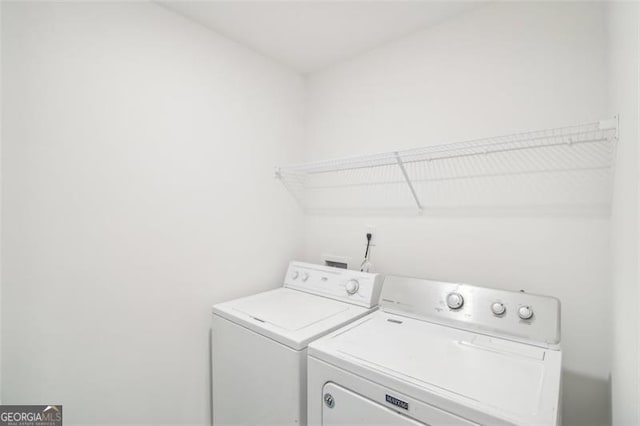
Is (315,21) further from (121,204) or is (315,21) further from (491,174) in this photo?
(121,204)

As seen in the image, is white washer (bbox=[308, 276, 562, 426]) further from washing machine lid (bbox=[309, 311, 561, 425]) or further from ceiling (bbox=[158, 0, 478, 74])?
ceiling (bbox=[158, 0, 478, 74])

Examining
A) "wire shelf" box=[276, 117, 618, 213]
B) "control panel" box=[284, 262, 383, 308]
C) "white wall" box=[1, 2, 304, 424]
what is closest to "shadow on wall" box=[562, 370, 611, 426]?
"wire shelf" box=[276, 117, 618, 213]

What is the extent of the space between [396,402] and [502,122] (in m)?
1.45

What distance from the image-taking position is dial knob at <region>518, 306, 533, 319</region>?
1203 millimetres

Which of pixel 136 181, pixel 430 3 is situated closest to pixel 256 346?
pixel 136 181

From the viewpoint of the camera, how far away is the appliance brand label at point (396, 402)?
906mm

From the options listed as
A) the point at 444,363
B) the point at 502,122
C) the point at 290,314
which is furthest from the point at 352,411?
the point at 502,122

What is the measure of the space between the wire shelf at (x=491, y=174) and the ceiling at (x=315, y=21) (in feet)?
2.75

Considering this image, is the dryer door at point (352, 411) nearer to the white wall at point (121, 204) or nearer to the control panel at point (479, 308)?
the control panel at point (479, 308)

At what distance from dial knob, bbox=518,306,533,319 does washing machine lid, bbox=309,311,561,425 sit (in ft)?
0.38

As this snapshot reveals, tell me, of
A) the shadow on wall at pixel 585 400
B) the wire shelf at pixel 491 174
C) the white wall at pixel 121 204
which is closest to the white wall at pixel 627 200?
the wire shelf at pixel 491 174

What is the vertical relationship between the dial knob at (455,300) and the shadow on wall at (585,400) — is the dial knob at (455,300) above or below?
above

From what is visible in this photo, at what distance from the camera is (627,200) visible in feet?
2.72

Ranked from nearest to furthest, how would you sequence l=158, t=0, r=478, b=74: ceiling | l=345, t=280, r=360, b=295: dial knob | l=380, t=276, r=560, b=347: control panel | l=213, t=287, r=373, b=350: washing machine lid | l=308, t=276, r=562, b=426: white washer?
l=308, t=276, r=562, b=426: white washer → l=380, t=276, r=560, b=347: control panel → l=213, t=287, r=373, b=350: washing machine lid → l=158, t=0, r=478, b=74: ceiling → l=345, t=280, r=360, b=295: dial knob
